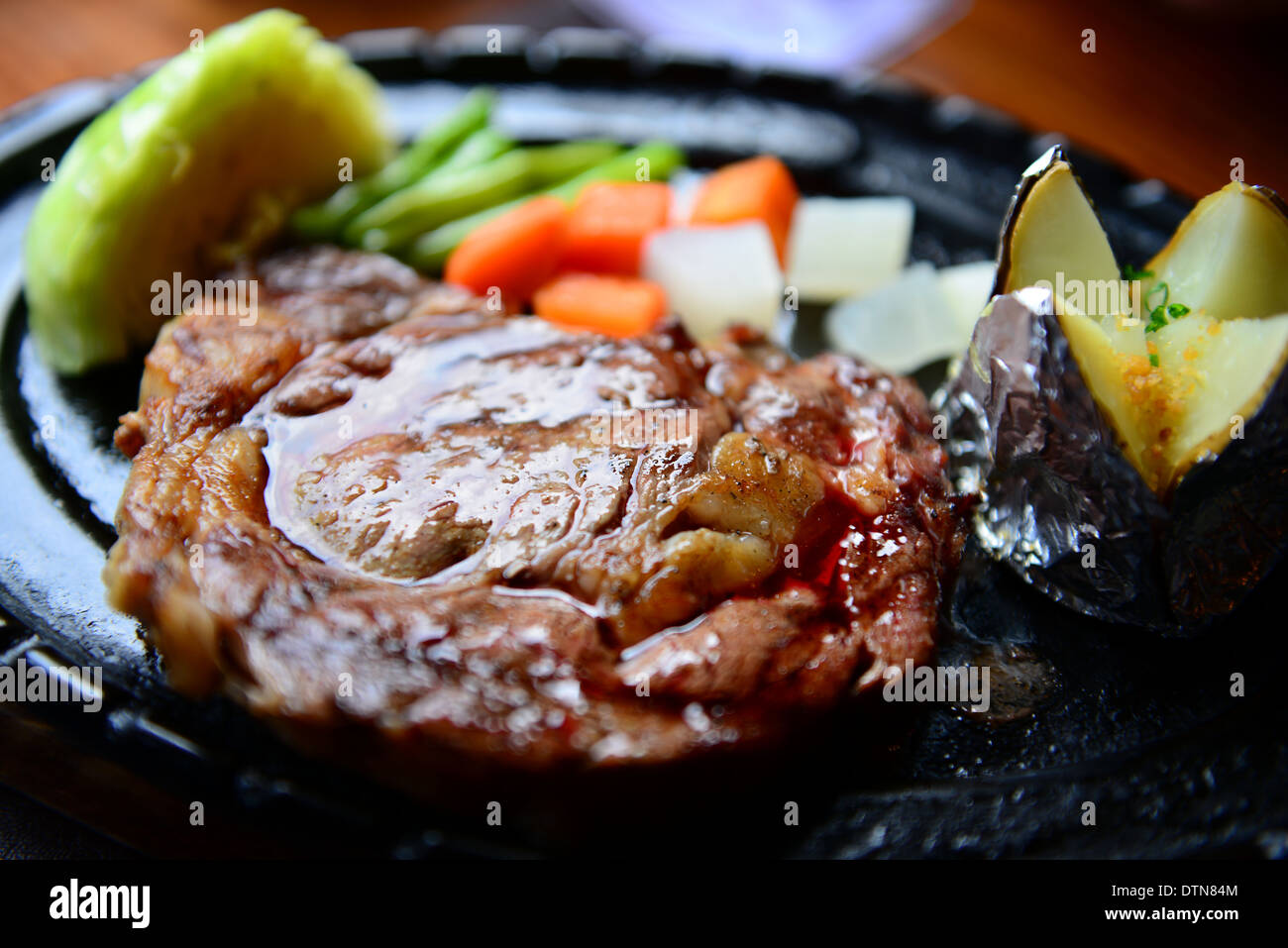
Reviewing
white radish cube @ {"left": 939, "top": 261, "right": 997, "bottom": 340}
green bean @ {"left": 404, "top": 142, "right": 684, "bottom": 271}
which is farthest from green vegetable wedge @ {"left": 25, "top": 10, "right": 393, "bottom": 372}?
white radish cube @ {"left": 939, "top": 261, "right": 997, "bottom": 340}

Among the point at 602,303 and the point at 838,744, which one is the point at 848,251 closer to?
the point at 602,303

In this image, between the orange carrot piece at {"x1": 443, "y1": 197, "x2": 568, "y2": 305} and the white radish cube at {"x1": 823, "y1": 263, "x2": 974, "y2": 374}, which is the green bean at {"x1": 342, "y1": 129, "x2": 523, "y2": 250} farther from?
the white radish cube at {"x1": 823, "y1": 263, "x2": 974, "y2": 374}

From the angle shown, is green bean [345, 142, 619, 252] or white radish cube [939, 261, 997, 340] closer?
white radish cube [939, 261, 997, 340]

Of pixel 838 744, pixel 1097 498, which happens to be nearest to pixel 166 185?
pixel 838 744

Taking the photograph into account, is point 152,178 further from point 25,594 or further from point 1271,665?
point 1271,665

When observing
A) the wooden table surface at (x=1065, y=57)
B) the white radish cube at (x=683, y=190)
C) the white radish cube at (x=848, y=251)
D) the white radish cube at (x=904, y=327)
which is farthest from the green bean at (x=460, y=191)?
the wooden table surface at (x=1065, y=57)

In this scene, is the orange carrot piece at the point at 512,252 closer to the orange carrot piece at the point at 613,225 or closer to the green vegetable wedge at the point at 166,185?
the orange carrot piece at the point at 613,225
